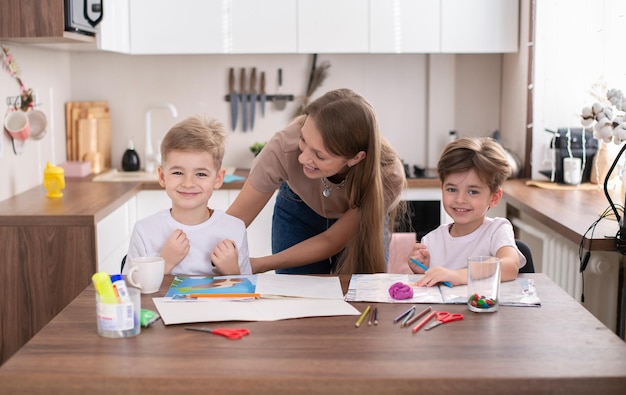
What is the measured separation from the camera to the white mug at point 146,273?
6.10 ft

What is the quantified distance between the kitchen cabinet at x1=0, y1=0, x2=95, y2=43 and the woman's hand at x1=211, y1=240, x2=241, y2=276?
150 cm

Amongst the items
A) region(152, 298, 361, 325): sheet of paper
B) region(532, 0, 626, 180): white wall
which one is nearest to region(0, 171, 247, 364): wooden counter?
region(152, 298, 361, 325): sheet of paper

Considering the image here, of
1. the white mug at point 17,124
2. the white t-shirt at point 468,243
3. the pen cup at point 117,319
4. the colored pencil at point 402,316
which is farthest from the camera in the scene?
the white mug at point 17,124

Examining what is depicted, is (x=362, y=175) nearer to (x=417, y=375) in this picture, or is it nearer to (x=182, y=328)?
(x=182, y=328)

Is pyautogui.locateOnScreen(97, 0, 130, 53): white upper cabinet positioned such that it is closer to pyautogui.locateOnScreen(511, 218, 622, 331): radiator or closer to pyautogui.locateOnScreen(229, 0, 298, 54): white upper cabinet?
pyautogui.locateOnScreen(229, 0, 298, 54): white upper cabinet

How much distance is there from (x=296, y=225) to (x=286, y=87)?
6.10 ft

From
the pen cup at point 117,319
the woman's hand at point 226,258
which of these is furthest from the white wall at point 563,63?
the pen cup at point 117,319

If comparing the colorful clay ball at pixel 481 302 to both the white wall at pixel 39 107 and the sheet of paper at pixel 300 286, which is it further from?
the white wall at pixel 39 107

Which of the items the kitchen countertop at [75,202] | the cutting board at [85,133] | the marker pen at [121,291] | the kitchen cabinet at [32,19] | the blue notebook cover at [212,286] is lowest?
the blue notebook cover at [212,286]

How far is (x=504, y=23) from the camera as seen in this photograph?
4125 mm

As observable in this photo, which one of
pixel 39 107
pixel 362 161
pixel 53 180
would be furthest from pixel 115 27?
pixel 362 161

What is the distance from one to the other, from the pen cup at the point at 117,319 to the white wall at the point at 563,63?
2.62m

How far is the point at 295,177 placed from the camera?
260 centimetres

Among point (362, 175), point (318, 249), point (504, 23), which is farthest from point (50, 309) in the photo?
point (504, 23)
